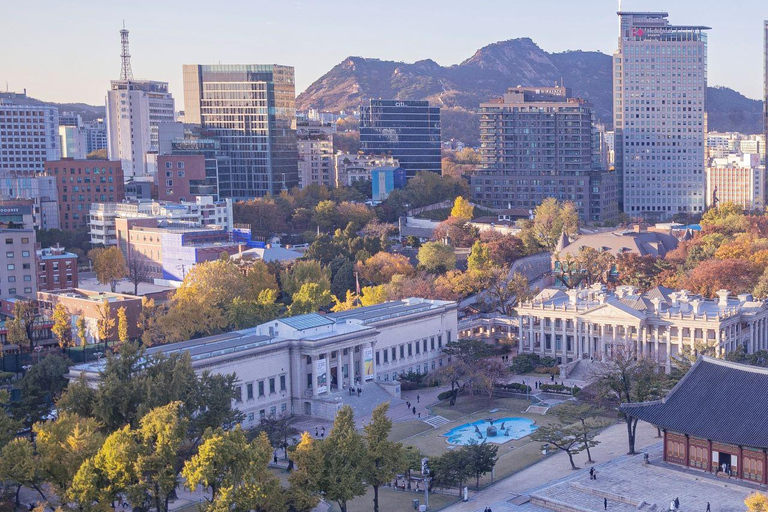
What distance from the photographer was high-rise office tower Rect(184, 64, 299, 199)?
528 ft

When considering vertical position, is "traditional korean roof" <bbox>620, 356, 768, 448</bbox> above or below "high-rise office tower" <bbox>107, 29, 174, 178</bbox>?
below

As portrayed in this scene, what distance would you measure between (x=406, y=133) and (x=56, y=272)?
301ft

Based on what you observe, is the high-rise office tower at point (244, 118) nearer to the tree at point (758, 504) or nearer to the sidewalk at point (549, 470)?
the sidewalk at point (549, 470)

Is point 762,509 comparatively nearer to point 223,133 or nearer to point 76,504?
point 76,504

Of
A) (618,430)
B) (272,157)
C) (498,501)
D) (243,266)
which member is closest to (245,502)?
(498,501)

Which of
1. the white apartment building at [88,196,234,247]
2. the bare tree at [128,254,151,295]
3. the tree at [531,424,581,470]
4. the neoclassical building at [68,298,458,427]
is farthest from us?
the white apartment building at [88,196,234,247]

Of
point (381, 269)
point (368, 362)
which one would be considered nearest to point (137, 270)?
point (381, 269)

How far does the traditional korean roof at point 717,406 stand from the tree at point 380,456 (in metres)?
13.9

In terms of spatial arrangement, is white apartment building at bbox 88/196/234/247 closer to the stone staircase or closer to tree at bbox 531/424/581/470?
the stone staircase

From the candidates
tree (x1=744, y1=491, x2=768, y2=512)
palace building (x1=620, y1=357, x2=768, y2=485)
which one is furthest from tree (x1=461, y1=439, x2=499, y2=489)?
tree (x1=744, y1=491, x2=768, y2=512)

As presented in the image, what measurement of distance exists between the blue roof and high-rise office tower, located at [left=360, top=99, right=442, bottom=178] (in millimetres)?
108761

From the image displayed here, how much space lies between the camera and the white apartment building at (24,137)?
17775 centimetres

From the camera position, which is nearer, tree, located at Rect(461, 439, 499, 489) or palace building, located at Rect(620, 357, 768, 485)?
palace building, located at Rect(620, 357, 768, 485)

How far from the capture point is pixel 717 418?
53938 mm
